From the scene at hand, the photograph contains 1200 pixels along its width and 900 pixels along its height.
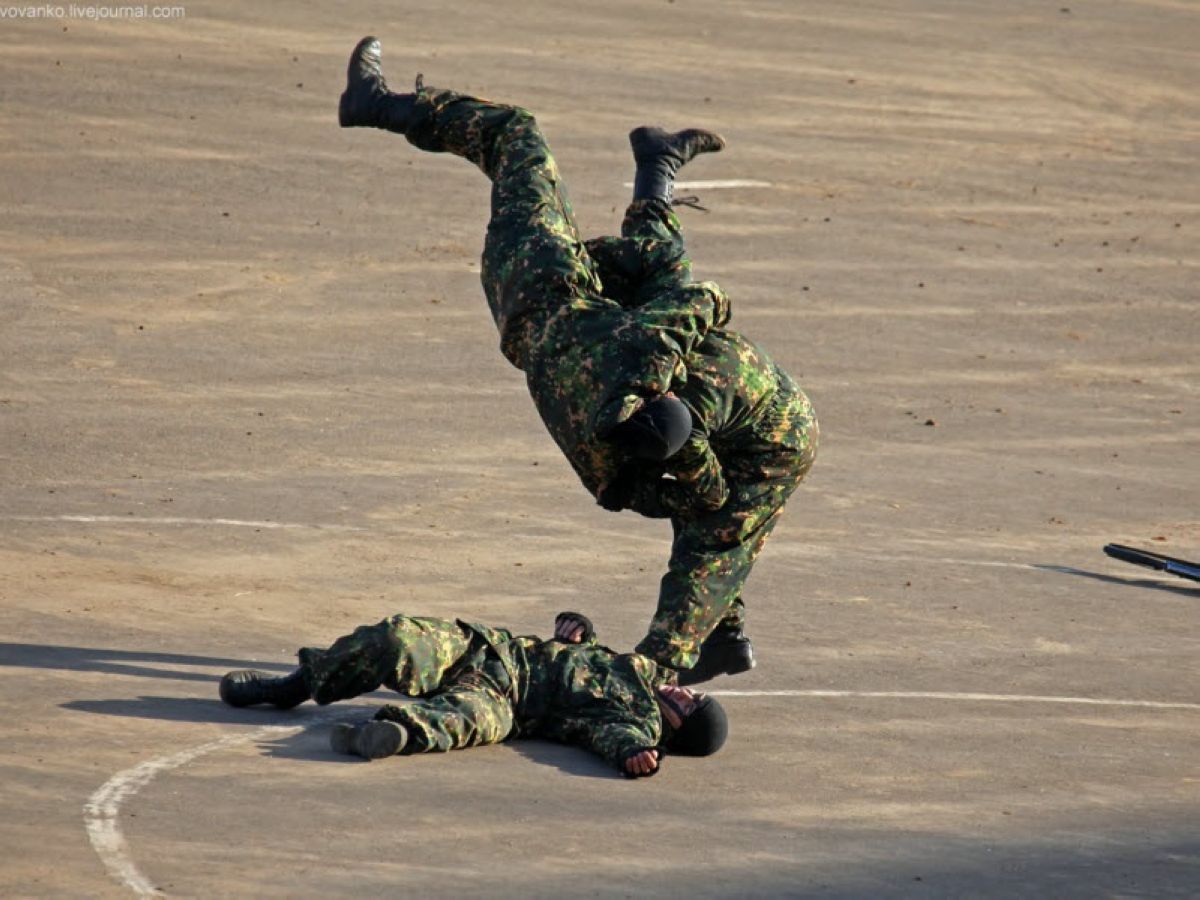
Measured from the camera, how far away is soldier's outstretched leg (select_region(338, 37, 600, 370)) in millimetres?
9008

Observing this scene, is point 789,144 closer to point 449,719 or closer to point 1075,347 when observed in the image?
point 1075,347

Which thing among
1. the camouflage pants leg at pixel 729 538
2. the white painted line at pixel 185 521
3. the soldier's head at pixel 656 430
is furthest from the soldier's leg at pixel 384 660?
the white painted line at pixel 185 521

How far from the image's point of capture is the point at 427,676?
8125mm

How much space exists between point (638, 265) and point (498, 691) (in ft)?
6.81

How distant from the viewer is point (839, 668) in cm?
984

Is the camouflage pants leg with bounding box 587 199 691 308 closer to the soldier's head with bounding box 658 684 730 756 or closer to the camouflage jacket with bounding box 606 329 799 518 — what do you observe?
the camouflage jacket with bounding box 606 329 799 518

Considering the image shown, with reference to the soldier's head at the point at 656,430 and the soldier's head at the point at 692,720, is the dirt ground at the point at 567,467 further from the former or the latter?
the soldier's head at the point at 656,430

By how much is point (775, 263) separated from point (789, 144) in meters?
3.47

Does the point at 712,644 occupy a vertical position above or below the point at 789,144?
below

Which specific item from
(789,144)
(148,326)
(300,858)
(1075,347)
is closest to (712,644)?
(300,858)

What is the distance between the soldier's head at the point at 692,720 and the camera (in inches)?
323

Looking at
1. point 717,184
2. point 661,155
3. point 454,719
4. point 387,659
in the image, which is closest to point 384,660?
point 387,659

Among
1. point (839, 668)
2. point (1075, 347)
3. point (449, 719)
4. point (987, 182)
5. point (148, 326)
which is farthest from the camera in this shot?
point (987, 182)

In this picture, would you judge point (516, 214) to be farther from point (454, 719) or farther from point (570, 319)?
point (454, 719)
